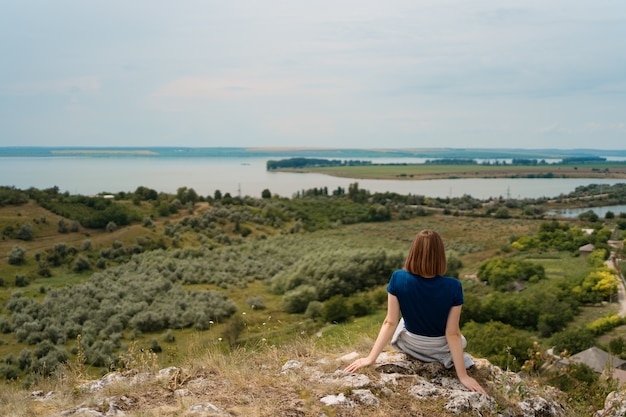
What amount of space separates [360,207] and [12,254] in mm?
52039

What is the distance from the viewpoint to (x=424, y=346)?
4.52 m

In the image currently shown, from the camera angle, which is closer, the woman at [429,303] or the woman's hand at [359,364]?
the woman at [429,303]

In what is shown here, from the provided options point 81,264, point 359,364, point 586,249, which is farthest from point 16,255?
point 586,249

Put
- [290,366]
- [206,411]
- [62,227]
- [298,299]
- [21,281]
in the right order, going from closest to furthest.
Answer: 1. [206,411]
2. [290,366]
3. [298,299]
4. [21,281]
5. [62,227]

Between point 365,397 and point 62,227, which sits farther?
point 62,227

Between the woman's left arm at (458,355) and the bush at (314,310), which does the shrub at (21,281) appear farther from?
the woman's left arm at (458,355)

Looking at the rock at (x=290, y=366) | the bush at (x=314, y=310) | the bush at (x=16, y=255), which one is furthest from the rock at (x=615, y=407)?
the bush at (x=16, y=255)

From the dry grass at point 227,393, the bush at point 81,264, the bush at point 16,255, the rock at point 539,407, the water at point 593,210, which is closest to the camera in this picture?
the dry grass at point 227,393

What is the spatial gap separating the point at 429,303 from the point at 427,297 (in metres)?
0.05

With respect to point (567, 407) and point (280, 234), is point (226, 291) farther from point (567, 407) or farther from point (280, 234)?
point (567, 407)

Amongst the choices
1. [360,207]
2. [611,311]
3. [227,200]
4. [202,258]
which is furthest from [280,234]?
[611,311]

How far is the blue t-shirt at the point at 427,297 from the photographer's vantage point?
4168 millimetres

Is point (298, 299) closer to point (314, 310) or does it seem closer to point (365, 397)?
point (314, 310)

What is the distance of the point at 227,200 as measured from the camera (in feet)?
199
